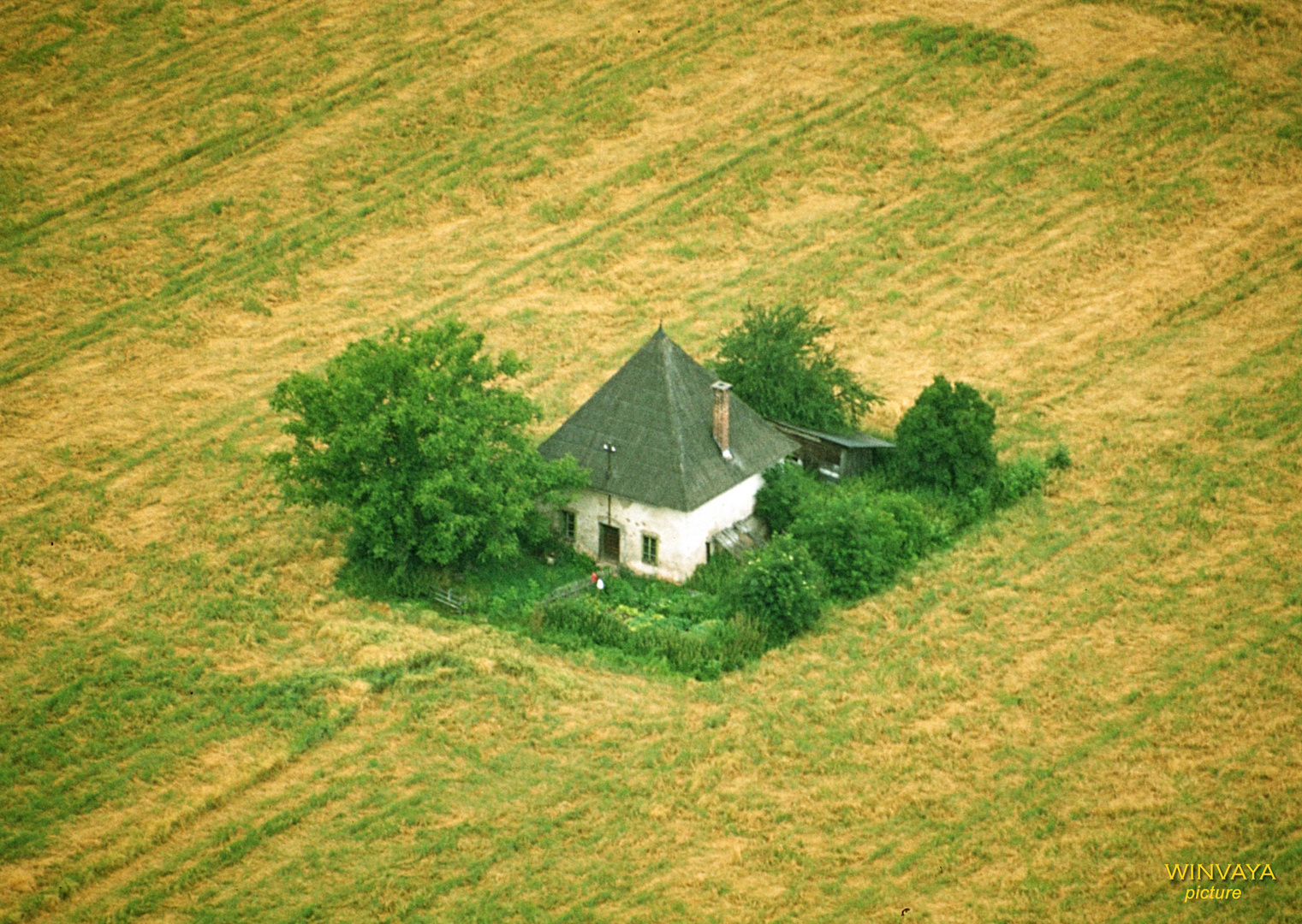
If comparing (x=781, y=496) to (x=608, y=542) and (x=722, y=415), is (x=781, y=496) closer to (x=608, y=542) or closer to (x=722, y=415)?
(x=722, y=415)

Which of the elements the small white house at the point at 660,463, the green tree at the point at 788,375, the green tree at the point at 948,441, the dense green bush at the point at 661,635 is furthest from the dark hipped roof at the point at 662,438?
the green tree at the point at 948,441

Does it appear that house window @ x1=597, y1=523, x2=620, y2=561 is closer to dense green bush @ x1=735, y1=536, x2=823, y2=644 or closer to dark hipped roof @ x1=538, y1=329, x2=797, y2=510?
dark hipped roof @ x1=538, y1=329, x2=797, y2=510

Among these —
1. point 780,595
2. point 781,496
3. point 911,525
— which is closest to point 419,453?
point 780,595

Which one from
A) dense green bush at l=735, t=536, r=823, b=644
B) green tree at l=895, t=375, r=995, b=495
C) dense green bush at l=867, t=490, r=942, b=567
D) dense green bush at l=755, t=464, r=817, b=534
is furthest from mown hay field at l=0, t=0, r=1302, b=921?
dense green bush at l=755, t=464, r=817, b=534

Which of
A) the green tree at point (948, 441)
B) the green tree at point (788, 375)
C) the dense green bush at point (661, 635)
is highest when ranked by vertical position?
the green tree at point (788, 375)

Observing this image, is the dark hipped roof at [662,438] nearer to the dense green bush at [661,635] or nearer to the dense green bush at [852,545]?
the dense green bush at [852,545]

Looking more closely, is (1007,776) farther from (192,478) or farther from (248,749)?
(192,478)
